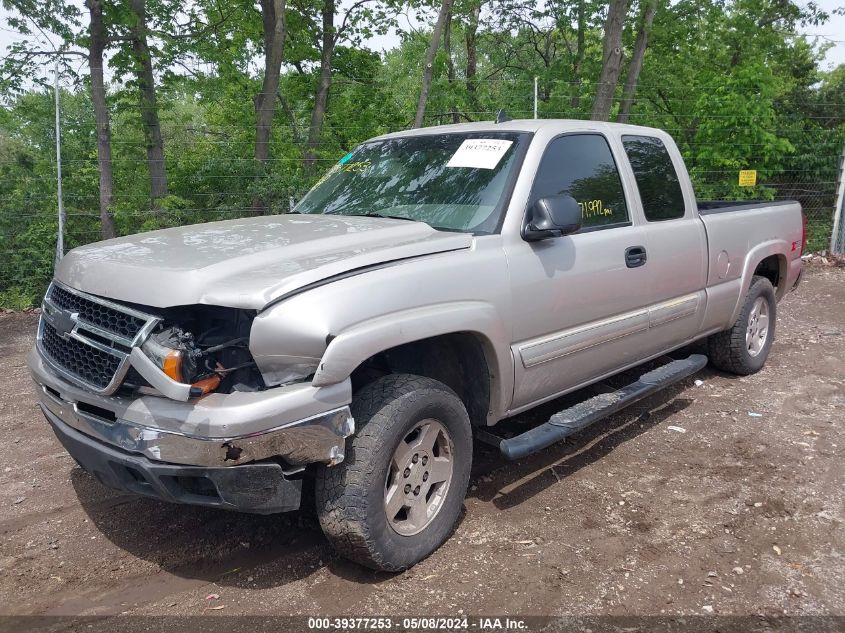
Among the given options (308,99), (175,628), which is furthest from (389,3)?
(175,628)

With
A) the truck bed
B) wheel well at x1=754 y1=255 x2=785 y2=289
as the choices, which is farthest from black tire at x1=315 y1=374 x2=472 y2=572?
wheel well at x1=754 y1=255 x2=785 y2=289

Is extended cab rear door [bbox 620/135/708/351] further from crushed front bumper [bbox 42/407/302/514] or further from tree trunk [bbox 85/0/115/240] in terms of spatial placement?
tree trunk [bbox 85/0/115/240]

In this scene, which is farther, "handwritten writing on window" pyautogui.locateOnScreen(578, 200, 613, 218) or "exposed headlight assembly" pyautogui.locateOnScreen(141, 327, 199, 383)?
"handwritten writing on window" pyautogui.locateOnScreen(578, 200, 613, 218)

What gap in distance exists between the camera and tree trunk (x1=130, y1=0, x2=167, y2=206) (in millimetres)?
10062

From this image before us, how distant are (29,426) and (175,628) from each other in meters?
2.87

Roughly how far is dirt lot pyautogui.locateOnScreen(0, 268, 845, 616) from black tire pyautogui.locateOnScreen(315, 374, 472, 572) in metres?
0.17

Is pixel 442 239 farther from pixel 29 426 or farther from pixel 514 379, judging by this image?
pixel 29 426

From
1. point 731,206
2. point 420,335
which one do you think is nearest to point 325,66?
point 731,206

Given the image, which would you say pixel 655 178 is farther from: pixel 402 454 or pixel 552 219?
pixel 402 454

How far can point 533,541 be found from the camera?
3393 mm

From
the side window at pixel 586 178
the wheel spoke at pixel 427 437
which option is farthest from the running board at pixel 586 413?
the side window at pixel 586 178

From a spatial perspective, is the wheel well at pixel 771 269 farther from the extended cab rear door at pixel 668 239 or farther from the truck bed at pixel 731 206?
the extended cab rear door at pixel 668 239

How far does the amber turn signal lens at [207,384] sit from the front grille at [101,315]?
33cm

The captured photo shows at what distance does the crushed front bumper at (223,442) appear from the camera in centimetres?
253
